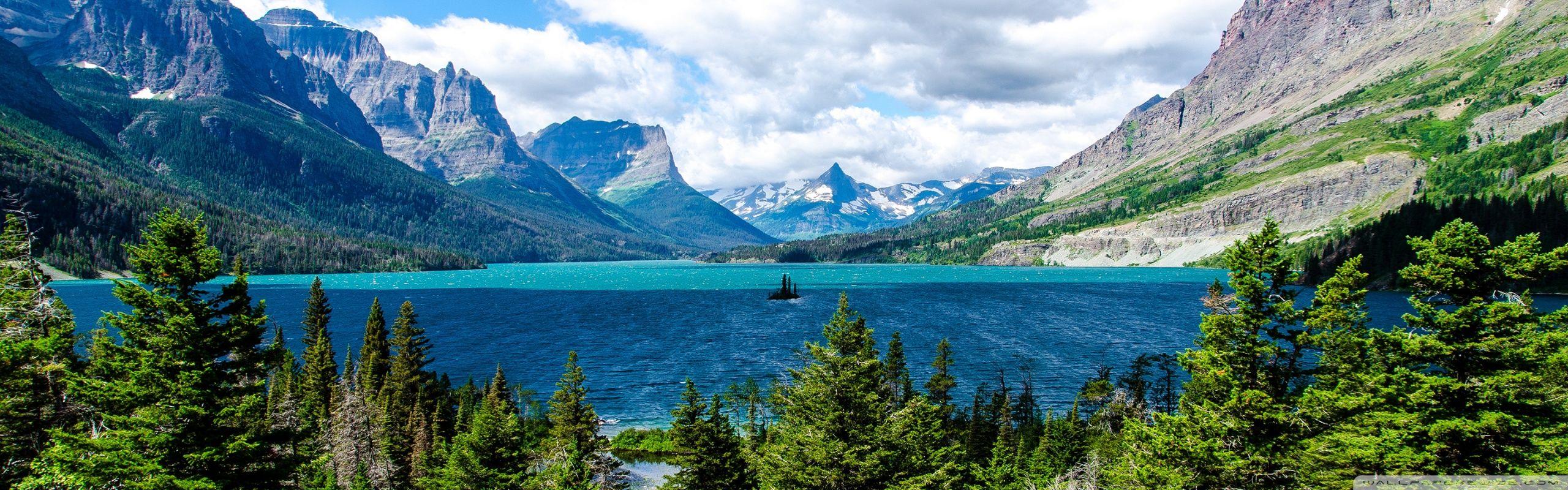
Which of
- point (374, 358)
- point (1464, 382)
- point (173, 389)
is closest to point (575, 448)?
point (173, 389)

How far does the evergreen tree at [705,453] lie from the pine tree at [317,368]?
3546 centimetres

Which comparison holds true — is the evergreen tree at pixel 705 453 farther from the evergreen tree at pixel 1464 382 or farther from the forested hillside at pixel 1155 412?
the evergreen tree at pixel 1464 382

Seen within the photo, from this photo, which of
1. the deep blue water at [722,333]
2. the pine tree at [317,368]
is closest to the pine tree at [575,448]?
the pine tree at [317,368]

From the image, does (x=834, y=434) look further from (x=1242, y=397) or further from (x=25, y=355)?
(x=25, y=355)

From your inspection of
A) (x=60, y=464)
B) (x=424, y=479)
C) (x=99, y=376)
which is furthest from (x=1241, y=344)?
(x=424, y=479)

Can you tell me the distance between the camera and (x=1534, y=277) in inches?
779

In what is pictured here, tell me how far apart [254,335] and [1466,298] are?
37.7m

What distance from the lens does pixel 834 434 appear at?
26047mm

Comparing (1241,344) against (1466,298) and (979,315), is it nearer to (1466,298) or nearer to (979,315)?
(1466,298)

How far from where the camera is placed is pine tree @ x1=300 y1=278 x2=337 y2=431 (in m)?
58.8

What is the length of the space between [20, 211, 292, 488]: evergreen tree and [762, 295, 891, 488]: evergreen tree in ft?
55.9

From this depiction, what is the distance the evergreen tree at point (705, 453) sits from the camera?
32.9m

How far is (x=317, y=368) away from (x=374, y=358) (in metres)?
4.58

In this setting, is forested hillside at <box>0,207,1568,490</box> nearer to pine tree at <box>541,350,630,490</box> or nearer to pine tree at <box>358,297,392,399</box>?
pine tree at <box>541,350,630,490</box>
